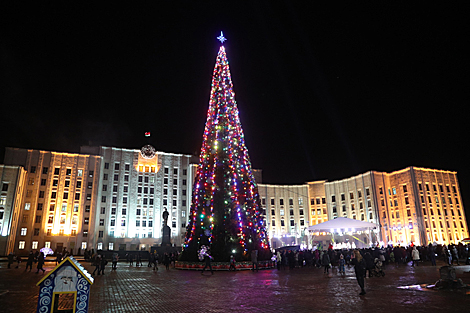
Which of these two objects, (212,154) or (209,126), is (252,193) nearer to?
(212,154)

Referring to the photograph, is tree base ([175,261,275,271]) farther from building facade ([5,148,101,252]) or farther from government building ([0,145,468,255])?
building facade ([5,148,101,252])

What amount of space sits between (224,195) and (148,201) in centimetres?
4685

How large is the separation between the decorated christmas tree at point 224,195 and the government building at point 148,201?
34.6m

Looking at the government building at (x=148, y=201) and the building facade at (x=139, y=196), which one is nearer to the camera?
the government building at (x=148, y=201)

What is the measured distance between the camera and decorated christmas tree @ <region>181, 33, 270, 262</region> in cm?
1959

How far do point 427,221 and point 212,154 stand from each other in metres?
50.9

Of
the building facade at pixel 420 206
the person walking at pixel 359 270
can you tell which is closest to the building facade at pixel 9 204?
the person walking at pixel 359 270

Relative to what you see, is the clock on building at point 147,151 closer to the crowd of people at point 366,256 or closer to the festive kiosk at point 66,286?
the crowd of people at point 366,256

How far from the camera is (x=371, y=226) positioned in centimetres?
3469

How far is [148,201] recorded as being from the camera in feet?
207

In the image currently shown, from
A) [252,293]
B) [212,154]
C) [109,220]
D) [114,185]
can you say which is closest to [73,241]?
[109,220]

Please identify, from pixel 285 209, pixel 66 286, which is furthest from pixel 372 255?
pixel 285 209

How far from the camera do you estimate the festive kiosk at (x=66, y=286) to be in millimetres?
5098

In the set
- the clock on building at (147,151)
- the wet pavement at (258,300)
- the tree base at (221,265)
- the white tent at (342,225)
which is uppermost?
the clock on building at (147,151)
